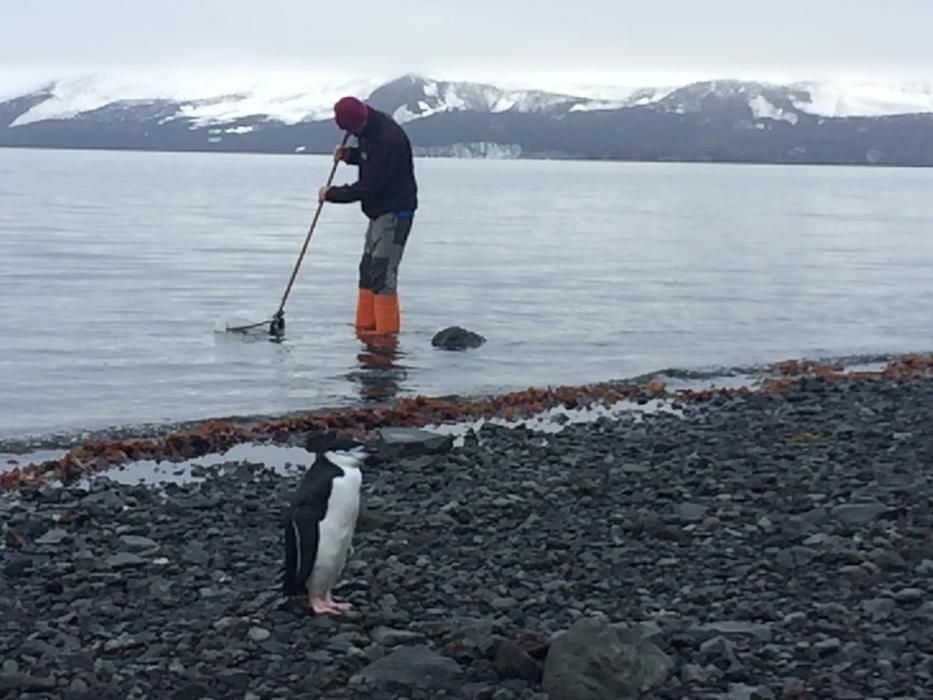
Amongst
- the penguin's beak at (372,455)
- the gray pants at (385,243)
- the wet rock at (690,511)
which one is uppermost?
the gray pants at (385,243)

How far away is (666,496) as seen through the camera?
10.0 metres

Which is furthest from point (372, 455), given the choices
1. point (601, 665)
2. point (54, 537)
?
point (601, 665)

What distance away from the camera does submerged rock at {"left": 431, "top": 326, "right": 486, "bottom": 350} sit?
820 inches

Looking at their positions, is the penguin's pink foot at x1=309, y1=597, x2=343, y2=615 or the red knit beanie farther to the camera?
the red knit beanie

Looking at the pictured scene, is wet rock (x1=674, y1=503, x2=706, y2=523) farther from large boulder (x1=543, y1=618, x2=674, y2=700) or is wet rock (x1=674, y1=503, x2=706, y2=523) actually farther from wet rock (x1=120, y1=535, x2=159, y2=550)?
wet rock (x1=120, y1=535, x2=159, y2=550)

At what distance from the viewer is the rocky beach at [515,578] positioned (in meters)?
6.38

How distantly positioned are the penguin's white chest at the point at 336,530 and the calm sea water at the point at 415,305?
8.20m

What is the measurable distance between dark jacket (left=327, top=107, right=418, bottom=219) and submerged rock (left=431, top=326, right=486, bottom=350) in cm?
264

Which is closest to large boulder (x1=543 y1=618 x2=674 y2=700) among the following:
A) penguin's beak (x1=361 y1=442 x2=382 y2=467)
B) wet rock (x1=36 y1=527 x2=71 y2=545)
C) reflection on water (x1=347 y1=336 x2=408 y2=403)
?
wet rock (x1=36 y1=527 x2=71 y2=545)

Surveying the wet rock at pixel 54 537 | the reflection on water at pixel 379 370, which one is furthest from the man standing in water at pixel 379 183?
the wet rock at pixel 54 537

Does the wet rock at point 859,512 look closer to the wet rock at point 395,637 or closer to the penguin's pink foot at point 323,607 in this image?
the wet rock at point 395,637

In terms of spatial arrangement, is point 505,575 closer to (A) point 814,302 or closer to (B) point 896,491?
(B) point 896,491

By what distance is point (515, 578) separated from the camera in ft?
26.5

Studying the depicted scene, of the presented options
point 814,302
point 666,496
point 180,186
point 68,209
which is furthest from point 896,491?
point 180,186
